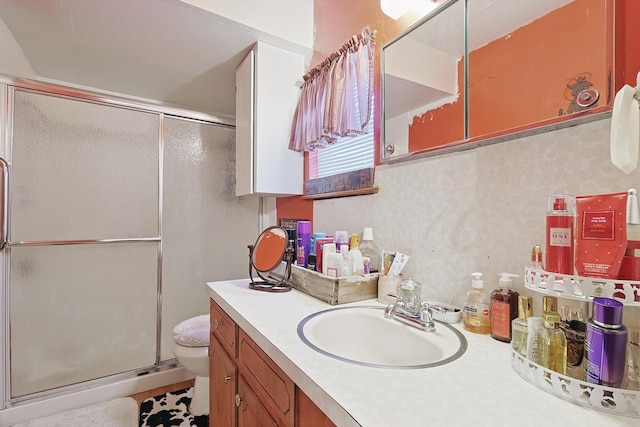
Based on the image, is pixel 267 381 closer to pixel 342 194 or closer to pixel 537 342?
pixel 537 342

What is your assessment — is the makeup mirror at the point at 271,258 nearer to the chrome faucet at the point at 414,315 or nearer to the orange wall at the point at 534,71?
the chrome faucet at the point at 414,315

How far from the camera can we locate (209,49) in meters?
1.63

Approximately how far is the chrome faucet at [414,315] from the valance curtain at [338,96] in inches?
29.5

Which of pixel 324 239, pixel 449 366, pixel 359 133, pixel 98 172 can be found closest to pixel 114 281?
pixel 98 172

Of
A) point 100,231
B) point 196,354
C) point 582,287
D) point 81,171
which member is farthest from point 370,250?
point 81,171

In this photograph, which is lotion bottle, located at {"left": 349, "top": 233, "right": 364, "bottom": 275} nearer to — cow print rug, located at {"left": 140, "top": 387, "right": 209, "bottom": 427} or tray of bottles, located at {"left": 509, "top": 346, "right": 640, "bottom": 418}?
tray of bottles, located at {"left": 509, "top": 346, "right": 640, "bottom": 418}

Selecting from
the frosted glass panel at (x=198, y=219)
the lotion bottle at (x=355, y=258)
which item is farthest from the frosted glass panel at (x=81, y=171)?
the lotion bottle at (x=355, y=258)

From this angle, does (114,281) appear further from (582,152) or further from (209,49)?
(582,152)

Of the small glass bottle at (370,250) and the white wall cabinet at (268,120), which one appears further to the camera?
the white wall cabinet at (268,120)

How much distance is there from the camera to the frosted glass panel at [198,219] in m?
2.16

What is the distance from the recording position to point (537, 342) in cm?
59

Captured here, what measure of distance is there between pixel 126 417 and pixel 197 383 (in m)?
0.42

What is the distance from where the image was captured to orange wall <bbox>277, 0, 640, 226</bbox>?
0.61 metres

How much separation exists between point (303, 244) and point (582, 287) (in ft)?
3.46
